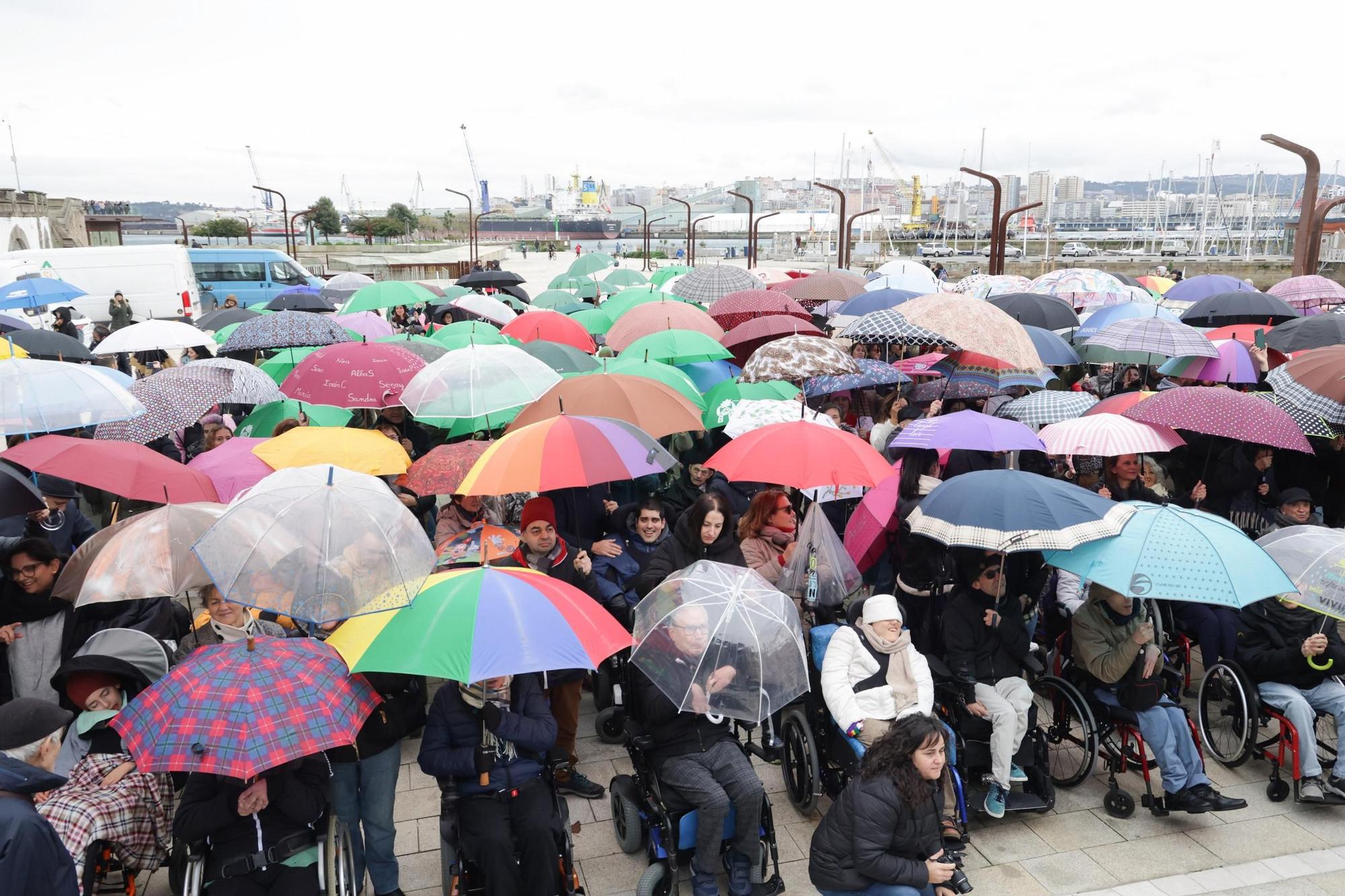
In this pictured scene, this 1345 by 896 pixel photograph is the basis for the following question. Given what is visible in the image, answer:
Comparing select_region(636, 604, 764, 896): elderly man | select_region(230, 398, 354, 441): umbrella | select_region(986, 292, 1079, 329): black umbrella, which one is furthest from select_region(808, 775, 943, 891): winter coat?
select_region(986, 292, 1079, 329): black umbrella

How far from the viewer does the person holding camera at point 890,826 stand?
3859 mm

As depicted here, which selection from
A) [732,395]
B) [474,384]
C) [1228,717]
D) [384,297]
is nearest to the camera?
[1228,717]

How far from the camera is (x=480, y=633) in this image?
3.65 meters

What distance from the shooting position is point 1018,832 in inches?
202

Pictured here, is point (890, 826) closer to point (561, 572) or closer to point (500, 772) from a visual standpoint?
point (500, 772)

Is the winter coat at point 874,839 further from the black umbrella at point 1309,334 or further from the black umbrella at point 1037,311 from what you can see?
the black umbrella at point 1037,311

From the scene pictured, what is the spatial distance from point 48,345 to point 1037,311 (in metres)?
11.1

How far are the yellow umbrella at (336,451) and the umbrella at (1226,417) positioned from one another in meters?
5.23

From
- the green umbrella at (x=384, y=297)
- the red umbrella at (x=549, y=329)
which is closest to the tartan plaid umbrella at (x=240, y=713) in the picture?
the red umbrella at (x=549, y=329)

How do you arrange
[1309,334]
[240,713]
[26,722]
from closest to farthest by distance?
[240,713], [26,722], [1309,334]

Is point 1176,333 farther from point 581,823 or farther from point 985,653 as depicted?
point 581,823

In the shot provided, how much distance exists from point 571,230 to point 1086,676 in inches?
5578

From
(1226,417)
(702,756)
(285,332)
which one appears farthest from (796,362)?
(285,332)

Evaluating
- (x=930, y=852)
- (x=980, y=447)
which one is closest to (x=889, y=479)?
(x=980, y=447)
